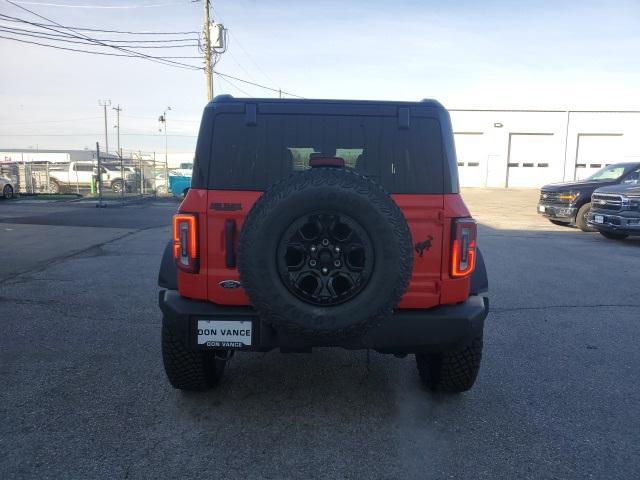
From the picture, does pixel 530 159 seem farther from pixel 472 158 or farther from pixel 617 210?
pixel 617 210

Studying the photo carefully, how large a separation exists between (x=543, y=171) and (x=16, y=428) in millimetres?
41726

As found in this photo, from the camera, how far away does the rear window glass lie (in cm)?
322

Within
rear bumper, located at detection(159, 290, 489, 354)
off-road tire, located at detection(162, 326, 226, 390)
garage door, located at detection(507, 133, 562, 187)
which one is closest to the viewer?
rear bumper, located at detection(159, 290, 489, 354)

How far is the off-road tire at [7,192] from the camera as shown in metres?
24.5

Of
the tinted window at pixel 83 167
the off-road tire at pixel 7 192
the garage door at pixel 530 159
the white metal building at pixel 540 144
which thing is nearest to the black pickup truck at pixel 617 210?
the off-road tire at pixel 7 192

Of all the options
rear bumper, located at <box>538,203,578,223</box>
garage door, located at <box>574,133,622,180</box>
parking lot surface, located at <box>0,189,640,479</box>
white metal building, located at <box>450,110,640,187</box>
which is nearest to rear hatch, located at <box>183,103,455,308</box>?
parking lot surface, located at <box>0,189,640,479</box>

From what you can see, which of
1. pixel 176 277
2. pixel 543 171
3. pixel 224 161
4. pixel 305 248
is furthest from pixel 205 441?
pixel 543 171

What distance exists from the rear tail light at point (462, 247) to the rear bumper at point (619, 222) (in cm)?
969

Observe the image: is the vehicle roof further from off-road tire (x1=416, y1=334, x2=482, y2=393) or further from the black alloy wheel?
off-road tire (x1=416, y1=334, x2=482, y2=393)

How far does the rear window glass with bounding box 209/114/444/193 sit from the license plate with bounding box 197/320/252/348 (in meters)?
0.82

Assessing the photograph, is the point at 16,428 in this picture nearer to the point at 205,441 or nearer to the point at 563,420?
the point at 205,441

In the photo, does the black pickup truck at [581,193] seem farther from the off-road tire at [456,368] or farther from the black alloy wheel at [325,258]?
the black alloy wheel at [325,258]

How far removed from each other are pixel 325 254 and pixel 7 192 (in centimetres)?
2662

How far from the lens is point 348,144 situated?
11.1ft
